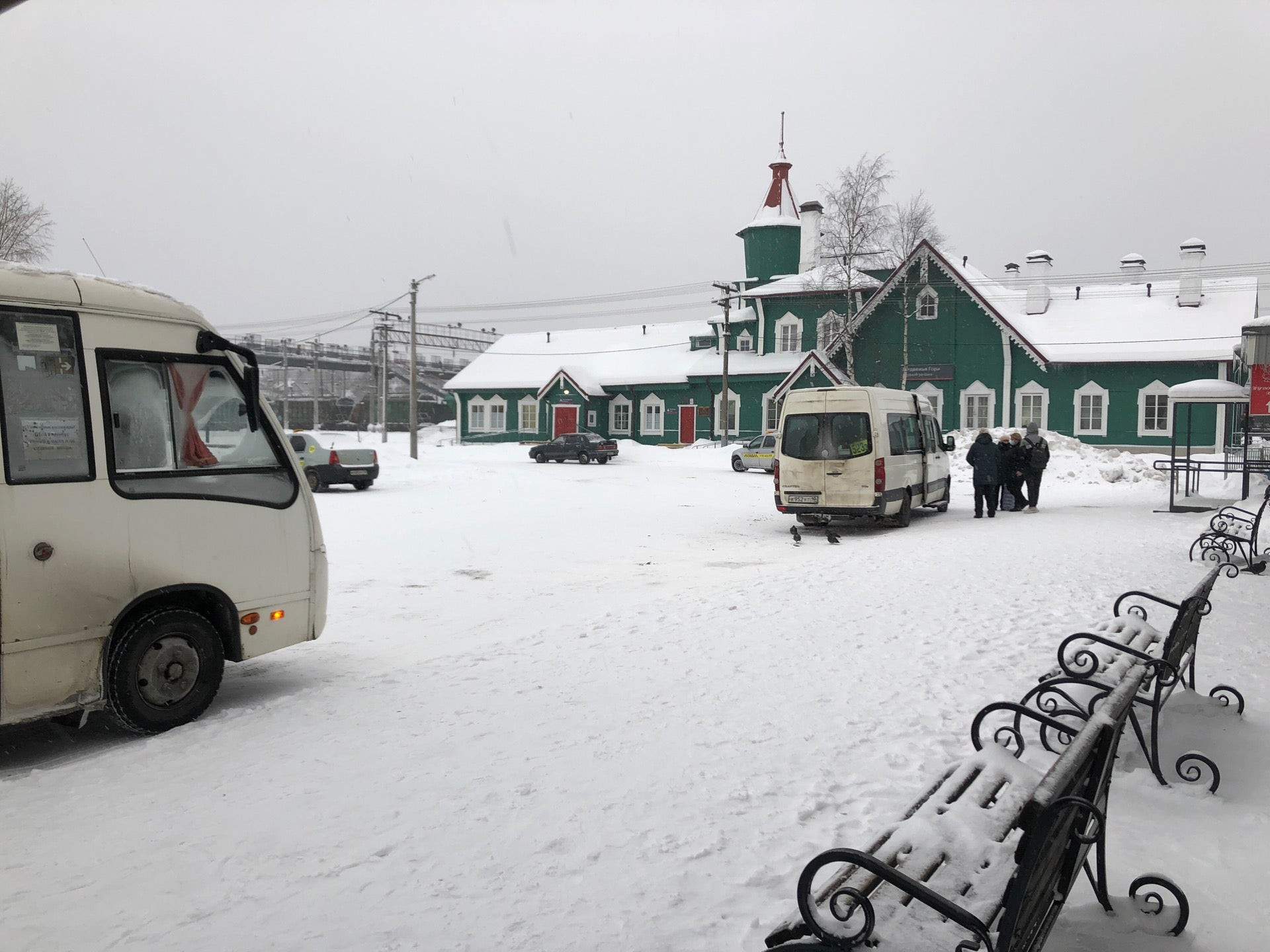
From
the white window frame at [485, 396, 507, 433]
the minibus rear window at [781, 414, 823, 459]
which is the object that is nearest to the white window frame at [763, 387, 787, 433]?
the white window frame at [485, 396, 507, 433]

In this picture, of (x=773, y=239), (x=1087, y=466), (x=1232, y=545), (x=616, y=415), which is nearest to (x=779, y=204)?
(x=773, y=239)

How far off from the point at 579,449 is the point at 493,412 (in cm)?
1812

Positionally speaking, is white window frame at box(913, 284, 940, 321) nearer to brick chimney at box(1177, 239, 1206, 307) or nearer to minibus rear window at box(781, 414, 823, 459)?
brick chimney at box(1177, 239, 1206, 307)

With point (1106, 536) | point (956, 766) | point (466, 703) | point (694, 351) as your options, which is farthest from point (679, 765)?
point (694, 351)

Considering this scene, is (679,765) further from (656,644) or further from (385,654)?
(385,654)

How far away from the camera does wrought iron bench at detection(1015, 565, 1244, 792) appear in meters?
4.42

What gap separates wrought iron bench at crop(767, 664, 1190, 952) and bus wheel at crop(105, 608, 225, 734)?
3.93 metres

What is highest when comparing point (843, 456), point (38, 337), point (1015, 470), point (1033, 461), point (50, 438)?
point (38, 337)

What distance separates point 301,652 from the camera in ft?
24.5

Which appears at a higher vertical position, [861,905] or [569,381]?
[569,381]

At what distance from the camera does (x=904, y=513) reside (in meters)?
15.5

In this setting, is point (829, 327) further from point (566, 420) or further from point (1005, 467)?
point (1005, 467)

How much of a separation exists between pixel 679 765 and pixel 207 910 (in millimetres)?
2127

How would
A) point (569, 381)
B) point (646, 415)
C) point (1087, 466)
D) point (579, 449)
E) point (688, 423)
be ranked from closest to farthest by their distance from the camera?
1. point (1087, 466)
2. point (579, 449)
3. point (688, 423)
4. point (646, 415)
5. point (569, 381)
